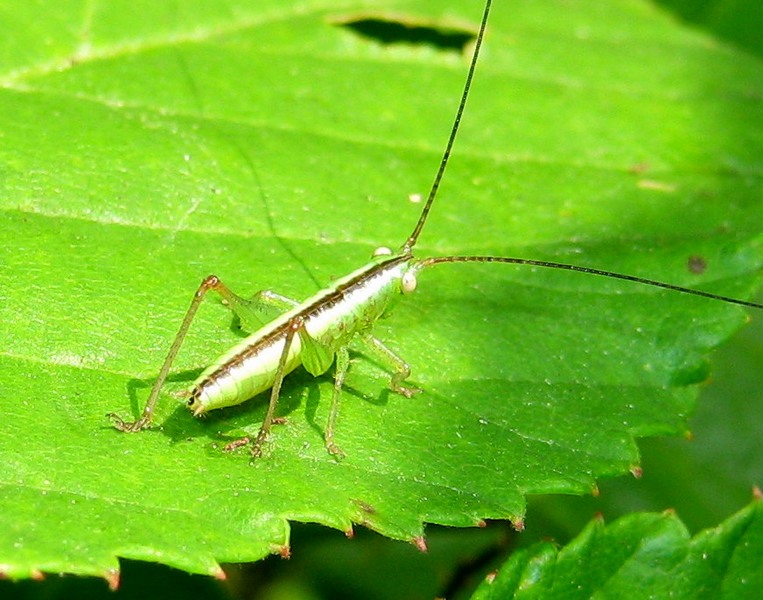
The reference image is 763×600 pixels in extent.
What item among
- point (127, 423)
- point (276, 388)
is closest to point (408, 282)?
point (276, 388)

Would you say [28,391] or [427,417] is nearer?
[28,391]

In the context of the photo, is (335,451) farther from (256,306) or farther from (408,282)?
(408,282)

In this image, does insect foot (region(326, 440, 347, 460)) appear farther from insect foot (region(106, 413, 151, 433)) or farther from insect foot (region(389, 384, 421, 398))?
insect foot (region(106, 413, 151, 433))

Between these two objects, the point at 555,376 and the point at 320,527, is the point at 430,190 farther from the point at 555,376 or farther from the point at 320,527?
the point at 320,527

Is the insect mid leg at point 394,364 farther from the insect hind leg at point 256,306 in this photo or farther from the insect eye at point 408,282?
the insect hind leg at point 256,306

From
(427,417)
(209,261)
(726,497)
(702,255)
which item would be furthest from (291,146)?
(726,497)
